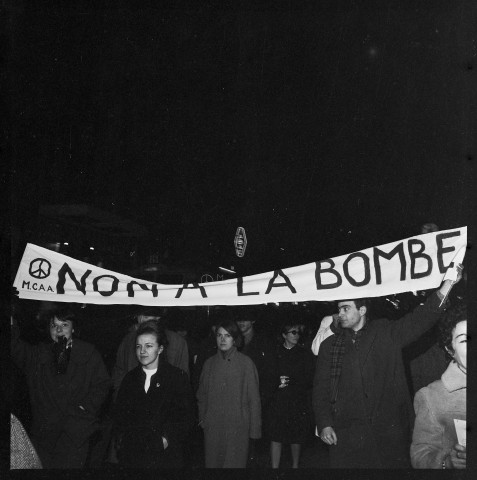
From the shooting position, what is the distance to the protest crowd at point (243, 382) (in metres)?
4.71

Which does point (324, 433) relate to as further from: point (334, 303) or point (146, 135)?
point (146, 135)

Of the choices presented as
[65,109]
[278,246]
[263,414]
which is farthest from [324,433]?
[65,109]

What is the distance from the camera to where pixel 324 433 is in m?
4.71

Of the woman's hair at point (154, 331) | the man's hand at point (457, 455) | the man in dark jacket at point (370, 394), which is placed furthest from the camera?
the woman's hair at point (154, 331)

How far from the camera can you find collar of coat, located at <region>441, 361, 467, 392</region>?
15.3 ft

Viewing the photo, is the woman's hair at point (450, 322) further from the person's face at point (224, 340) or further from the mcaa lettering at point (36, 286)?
the mcaa lettering at point (36, 286)

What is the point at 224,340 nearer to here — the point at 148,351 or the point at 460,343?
the point at 148,351

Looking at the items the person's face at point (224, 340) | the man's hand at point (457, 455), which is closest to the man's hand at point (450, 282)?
the man's hand at point (457, 455)

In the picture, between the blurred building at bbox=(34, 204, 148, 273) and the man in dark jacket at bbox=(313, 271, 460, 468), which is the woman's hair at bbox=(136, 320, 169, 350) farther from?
the man in dark jacket at bbox=(313, 271, 460, 468)

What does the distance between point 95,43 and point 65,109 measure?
1.61 ft

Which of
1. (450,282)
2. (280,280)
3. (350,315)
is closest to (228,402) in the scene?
(280,280)

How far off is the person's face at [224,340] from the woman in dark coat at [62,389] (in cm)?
81

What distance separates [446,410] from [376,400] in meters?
0.45

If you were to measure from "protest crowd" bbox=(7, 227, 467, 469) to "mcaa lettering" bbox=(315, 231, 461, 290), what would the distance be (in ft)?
0.50
